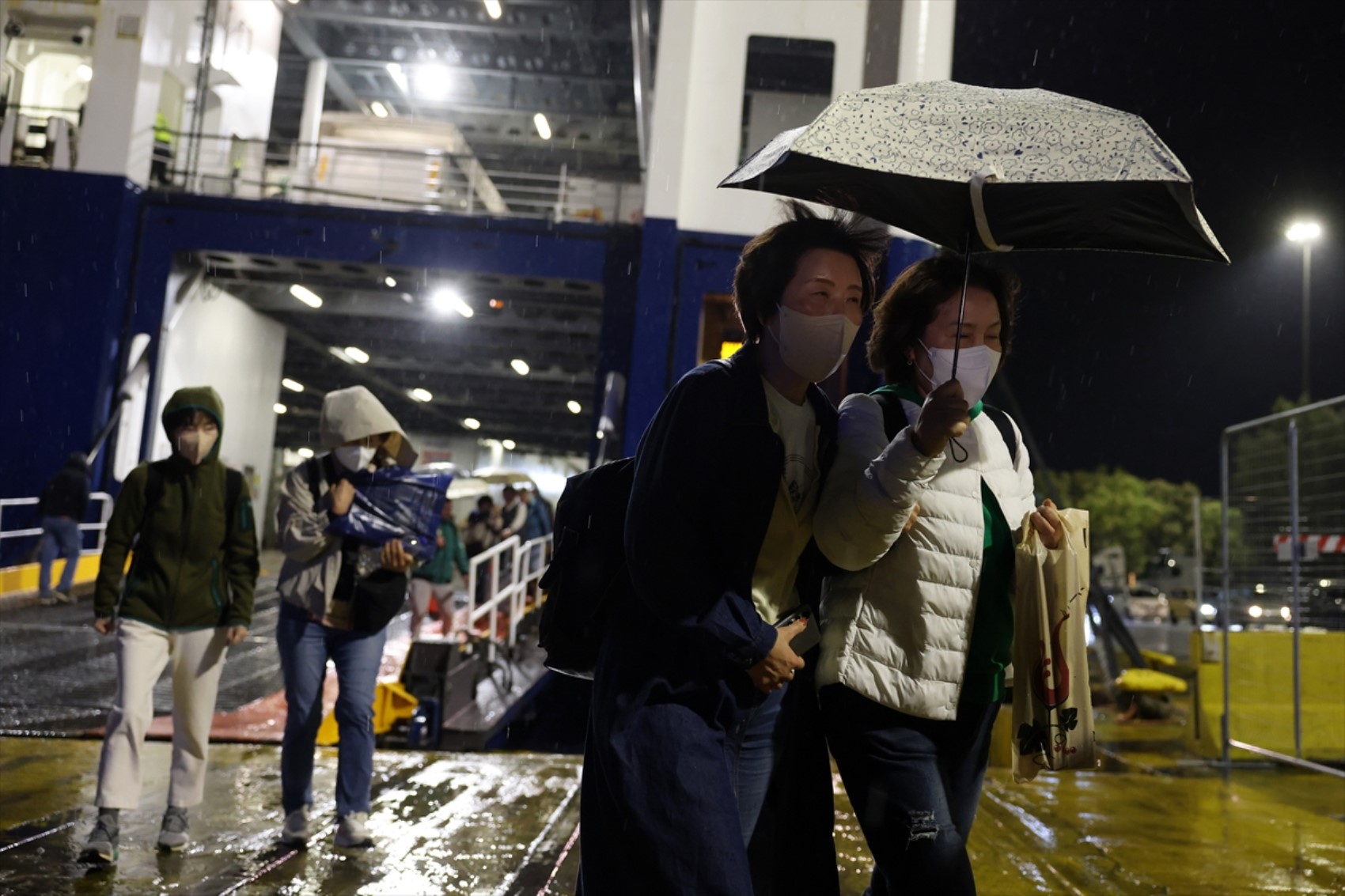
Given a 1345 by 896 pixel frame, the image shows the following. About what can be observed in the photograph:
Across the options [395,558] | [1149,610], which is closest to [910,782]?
[395,558]

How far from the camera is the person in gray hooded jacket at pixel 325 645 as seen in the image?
4.95 metres

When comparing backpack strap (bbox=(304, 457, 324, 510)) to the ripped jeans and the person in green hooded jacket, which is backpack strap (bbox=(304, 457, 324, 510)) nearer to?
the person in green hooded jacket

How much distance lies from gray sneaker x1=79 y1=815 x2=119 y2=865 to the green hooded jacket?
79 cm

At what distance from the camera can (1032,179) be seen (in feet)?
7.95

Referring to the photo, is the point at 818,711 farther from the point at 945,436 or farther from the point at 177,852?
the point at 177,852

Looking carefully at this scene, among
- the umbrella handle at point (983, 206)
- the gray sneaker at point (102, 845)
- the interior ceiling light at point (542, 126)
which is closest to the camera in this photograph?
the umbrella handle at point (983, 206)

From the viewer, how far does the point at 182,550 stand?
Result: 5.02 meters

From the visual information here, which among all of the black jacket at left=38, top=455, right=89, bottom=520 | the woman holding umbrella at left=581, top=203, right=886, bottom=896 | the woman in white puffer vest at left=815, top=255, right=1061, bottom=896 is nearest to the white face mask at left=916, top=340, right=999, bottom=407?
the woman in white puffer vest at left=815, top=255, right=1061, bottom=896

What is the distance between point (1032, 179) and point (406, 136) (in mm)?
24695

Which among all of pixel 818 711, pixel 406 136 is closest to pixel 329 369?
pixel 406 136

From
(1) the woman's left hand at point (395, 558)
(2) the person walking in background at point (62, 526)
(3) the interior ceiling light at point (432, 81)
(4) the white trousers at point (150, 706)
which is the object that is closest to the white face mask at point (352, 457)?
(1) the woman's left hand at point (395, 558)

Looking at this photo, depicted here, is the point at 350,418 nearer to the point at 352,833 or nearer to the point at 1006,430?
the point at 352,833

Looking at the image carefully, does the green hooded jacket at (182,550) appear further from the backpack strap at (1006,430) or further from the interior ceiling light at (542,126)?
the interior ceiling light at (542,126)

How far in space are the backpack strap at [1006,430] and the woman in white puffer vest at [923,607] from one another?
0.07 metres
